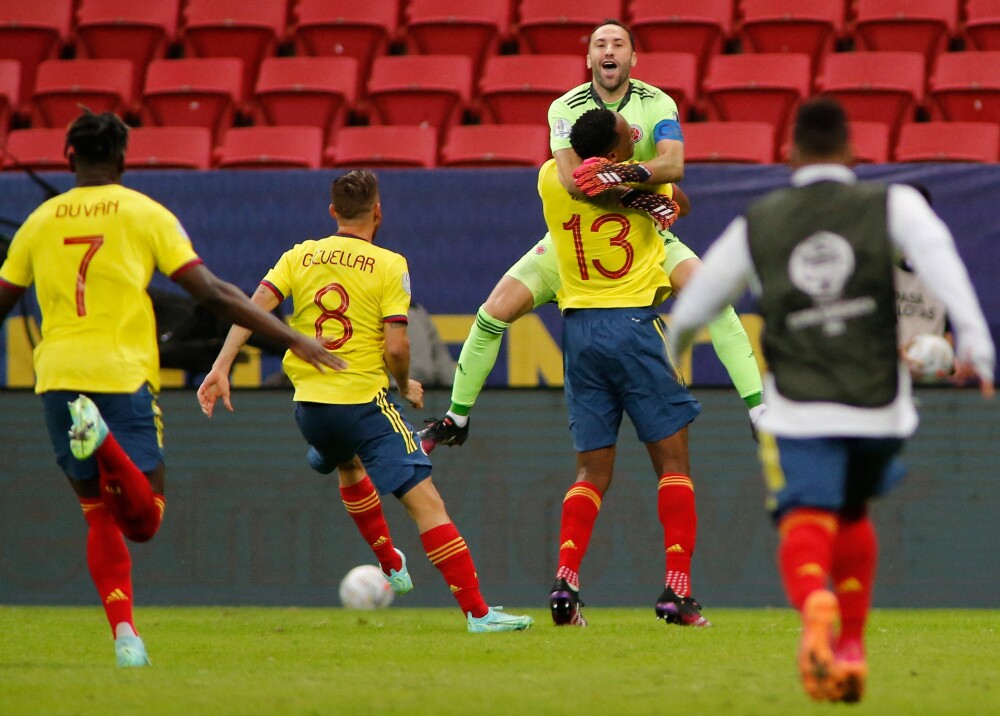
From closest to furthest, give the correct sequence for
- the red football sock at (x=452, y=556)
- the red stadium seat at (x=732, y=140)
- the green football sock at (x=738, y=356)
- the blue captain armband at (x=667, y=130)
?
the red football sock at (x=452, y=556) < the blue captain armband at (x=667, y=130) < the green football sock at (x=738, y=356) < the red stadium seat at (x=732, y=140)

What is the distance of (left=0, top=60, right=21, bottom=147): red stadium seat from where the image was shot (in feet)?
44.4

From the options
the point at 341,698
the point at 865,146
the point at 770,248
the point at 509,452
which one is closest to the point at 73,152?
the point at 341,698

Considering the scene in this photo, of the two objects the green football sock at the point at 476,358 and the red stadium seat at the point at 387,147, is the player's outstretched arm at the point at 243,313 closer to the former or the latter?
the green football sock at the point at 476,358

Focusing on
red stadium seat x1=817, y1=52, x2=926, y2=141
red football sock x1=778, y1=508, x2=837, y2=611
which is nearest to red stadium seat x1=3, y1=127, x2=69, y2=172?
red stadium seat x1=817, y1=52, x2=926, y2=141

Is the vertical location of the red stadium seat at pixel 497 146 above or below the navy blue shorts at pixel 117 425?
above

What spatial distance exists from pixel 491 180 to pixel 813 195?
6.39 metres

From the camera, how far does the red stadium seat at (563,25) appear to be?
45.3ft

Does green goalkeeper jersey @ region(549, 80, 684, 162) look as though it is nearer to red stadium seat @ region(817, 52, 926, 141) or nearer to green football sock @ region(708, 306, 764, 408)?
green football sock @ region(708, 306, 764, 408)

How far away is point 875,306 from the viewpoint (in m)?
4.54

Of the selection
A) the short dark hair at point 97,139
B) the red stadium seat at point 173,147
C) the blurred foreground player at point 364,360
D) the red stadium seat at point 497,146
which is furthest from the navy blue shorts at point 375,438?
the red stadium seat at point 173,147

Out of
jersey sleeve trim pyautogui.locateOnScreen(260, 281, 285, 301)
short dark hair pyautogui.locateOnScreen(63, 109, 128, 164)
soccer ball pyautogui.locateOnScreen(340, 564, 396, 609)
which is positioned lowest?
soccer ball pyautogui.locateOnScreen(340, 564, 396, 609)

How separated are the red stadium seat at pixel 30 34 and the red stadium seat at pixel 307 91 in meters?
2.05

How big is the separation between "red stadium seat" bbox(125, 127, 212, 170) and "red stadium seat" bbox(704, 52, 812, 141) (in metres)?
4.02

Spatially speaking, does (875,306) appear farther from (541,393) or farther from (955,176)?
(955,176)
